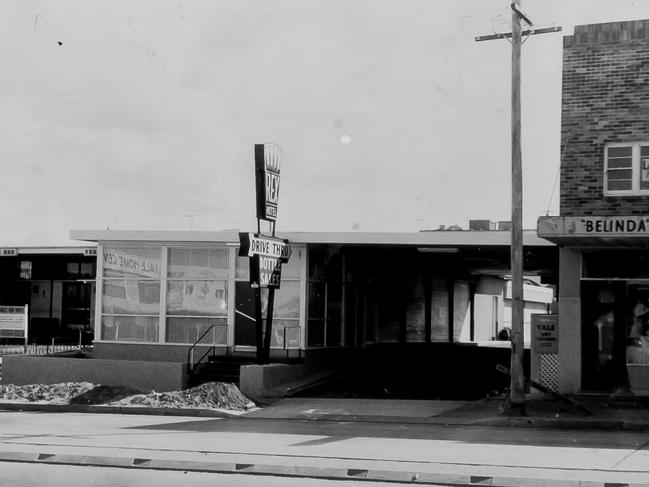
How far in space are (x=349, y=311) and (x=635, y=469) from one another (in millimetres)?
17664

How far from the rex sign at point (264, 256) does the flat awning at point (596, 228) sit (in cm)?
651

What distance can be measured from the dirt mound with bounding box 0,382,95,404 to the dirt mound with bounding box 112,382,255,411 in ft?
4.70

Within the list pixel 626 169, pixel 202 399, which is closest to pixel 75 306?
pixel 202 399

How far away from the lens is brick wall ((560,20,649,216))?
21.4 metres

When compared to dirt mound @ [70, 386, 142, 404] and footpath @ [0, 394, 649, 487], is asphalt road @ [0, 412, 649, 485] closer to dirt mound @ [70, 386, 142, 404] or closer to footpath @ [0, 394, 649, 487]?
footpath @ [0, 394, 649, 487]

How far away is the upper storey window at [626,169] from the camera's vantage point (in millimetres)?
21281

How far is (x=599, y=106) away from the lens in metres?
21.7

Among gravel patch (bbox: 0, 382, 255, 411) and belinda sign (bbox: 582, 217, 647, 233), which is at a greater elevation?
belinda sign (bbox: 582, 217, 647, 233)

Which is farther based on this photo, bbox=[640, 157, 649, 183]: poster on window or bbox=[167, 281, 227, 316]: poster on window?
bbox=[167, 281, 227, 316]: poster on window

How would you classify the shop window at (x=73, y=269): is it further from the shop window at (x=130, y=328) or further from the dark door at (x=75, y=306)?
the shop window at (x=130, y=328)

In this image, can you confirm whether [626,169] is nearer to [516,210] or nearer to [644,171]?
[644,171]

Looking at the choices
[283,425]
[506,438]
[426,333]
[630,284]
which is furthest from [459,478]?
[426,333]

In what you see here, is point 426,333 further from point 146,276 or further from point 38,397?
point 38,397

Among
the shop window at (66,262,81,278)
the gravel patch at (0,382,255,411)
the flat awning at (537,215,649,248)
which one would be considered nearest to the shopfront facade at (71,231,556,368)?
the gravel patch at (0,382,255,411)
